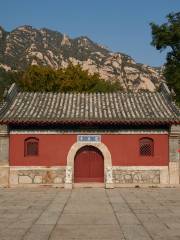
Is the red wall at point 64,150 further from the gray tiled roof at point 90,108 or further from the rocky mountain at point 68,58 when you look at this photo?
the rocky mountain at point 68,58

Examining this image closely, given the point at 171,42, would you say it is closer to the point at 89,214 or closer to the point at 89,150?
the point at 89,150

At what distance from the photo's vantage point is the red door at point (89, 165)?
17.8 meters

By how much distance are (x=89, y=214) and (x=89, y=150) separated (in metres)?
7.62

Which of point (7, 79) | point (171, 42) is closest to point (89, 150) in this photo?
point (171, 42)

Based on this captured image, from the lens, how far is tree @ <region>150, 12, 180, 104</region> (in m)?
30.8

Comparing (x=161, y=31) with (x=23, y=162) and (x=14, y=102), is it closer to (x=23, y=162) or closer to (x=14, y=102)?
(x=14, y=102)

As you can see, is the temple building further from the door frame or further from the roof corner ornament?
the roof corner ornament

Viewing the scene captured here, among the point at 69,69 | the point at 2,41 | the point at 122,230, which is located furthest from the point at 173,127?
the point at 2,41

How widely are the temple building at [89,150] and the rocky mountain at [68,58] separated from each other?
51.5 m

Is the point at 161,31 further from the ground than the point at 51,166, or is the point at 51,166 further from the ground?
the point at 161,31

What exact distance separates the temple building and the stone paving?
1577mm

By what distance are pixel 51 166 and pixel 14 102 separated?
3.94m

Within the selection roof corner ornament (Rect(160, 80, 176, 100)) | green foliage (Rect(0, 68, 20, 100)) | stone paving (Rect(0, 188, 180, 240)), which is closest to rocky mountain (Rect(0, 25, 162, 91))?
green foliage (Rect(0, 68, 20, 100))

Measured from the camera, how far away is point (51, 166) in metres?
17.5
